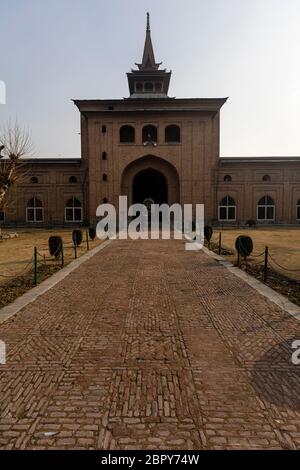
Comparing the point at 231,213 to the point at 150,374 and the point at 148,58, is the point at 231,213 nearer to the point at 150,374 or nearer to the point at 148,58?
the point at 148,58

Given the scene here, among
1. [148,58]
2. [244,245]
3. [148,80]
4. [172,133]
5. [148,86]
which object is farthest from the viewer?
[148,58]

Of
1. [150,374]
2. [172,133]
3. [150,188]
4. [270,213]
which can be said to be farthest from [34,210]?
[150,374]

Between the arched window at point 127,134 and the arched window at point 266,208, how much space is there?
624 inches

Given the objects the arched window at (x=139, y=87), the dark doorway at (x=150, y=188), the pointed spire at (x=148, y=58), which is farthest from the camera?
the pointed spire at (x=148, y=58)

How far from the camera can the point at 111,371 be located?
4086 mm

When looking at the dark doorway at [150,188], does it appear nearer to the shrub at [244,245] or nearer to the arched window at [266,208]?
the arched window at [266,208]

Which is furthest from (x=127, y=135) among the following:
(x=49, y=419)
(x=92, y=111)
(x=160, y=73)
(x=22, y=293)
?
(x=49, y=419)

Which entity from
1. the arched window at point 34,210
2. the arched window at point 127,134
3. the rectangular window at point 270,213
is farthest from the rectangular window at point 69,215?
the rectangular window at point 270,213

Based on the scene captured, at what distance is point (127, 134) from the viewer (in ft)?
111

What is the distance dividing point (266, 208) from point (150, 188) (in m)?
14.0

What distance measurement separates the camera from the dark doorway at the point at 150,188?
3834 cm

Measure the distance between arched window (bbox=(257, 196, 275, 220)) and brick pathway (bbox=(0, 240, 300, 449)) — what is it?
95.4ft

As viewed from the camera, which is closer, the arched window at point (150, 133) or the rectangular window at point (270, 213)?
the arched window at point (150, 133)

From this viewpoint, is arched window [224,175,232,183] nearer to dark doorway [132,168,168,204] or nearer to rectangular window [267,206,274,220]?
rectangular window [267,206,274,220]
